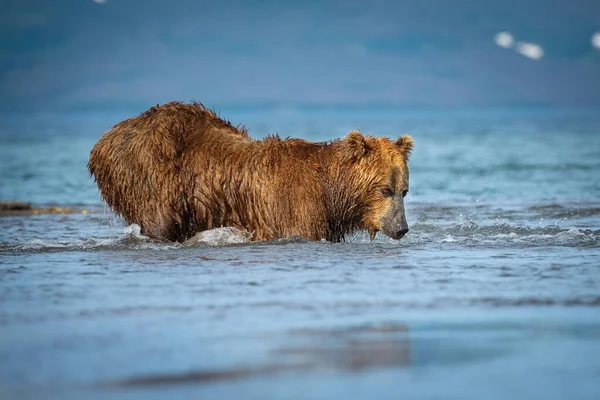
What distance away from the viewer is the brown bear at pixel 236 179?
30.9ft

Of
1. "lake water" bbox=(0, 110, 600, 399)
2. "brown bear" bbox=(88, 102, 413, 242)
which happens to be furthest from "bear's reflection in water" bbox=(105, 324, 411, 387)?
"brown bear" bbox=(88, 102, 413, 242)

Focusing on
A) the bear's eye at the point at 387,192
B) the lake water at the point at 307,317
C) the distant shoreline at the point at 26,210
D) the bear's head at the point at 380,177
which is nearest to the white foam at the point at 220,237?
the lake water at the point at 307,317

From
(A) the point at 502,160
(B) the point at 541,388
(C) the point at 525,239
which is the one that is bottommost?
(B) the point at 541,388

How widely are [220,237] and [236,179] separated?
530 mm

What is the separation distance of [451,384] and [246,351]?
1.15m

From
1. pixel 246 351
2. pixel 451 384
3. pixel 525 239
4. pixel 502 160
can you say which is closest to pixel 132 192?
pixel 525 239

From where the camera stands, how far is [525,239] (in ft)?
32.7

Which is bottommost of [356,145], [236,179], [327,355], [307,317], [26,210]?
[327,355]

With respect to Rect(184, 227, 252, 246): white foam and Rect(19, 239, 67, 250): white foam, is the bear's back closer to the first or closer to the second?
Rect(184, 227, 252, 246): white foam

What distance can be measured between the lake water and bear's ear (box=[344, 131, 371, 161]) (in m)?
0.80

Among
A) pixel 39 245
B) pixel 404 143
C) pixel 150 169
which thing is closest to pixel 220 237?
pixel 150 169

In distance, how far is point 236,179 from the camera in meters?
9.53

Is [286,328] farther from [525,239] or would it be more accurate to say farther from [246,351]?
[525,239]

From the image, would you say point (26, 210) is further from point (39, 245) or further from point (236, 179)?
point (236, 179)
